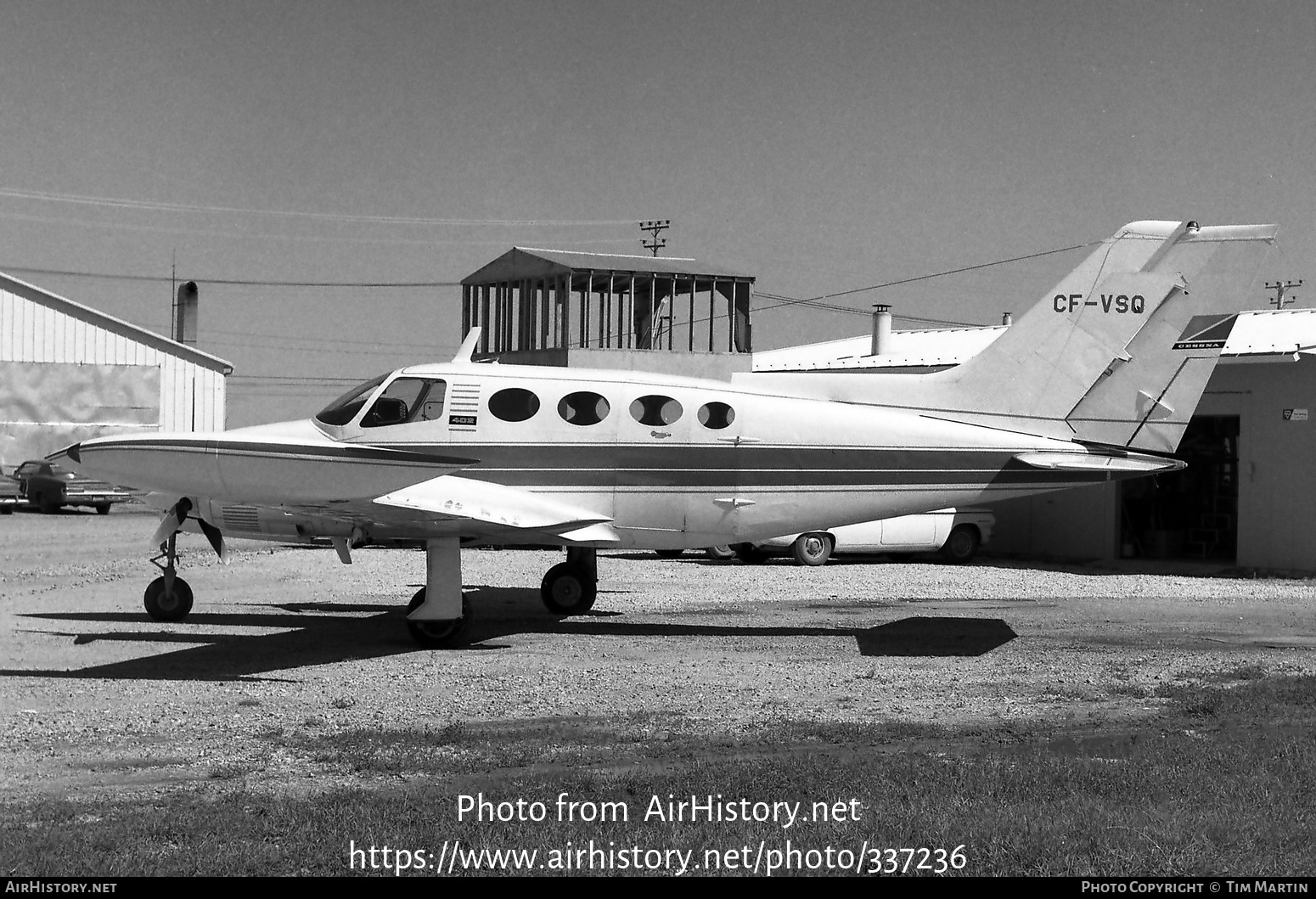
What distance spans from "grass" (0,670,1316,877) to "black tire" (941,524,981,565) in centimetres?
1814

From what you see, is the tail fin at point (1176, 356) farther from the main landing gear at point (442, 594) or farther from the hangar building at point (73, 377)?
the hangar building at point (73, 377)

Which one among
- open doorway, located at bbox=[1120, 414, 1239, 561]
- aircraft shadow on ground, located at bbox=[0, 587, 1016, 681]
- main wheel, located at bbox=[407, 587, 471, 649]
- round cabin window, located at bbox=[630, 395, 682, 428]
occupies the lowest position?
aircraft shadow on ground, located at bbox=[0, 587, 1016, 681]

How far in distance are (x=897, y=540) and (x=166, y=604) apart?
51.9 feet

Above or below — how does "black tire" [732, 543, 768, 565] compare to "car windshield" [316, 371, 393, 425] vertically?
below

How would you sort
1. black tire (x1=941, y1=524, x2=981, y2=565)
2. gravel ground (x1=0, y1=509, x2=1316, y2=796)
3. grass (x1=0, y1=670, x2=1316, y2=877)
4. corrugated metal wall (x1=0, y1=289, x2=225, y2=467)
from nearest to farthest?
grass (x1=0, y1=670, x2=1316, y2=877)
gravel ground (x1=0, y1=509, x2=1316, y2=796)
black tire (x1=941, y1=524, x2=981, y2=565)
corrugated metal wall (x1=0, y1=289, x2=225, y2=467)

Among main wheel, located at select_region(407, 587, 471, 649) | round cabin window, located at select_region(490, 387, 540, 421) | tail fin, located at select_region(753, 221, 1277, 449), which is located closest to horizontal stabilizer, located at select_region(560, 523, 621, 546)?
round cabin window, located at select_region(490, 387, 540, 421)

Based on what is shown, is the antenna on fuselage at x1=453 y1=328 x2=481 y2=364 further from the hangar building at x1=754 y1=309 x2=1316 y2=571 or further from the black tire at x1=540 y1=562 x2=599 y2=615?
the hangar building at x1=754 y1=309 x2=1316 y2=571

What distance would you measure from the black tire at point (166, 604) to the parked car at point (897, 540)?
39.1 ft

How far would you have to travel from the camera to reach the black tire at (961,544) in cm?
2777

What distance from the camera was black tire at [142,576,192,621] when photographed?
1520 centimetres

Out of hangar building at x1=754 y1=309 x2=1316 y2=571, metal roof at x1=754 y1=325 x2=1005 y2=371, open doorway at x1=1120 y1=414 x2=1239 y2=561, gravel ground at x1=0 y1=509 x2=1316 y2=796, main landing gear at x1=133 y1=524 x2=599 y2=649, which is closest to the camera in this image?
gravel ground at x1=0 y1=509 x2=1316 y2=796

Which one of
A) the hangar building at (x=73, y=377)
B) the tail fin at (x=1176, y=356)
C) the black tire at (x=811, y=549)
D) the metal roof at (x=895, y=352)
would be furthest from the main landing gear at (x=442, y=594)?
the hangar building at (x=73, y=377)

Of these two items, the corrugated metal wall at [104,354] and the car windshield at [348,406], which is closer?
the car windshield at [348,406]
